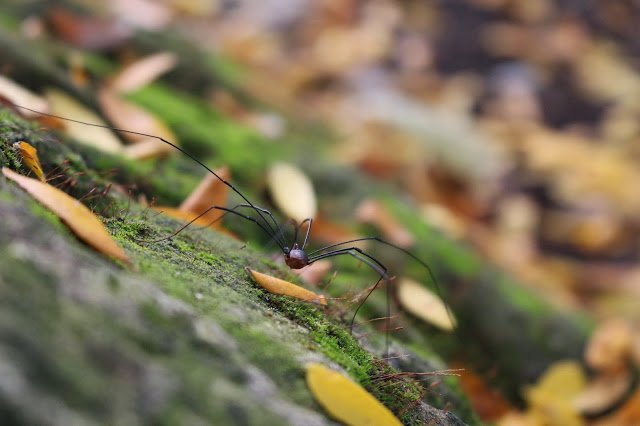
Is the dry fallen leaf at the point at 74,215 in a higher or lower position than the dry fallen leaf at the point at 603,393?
higher

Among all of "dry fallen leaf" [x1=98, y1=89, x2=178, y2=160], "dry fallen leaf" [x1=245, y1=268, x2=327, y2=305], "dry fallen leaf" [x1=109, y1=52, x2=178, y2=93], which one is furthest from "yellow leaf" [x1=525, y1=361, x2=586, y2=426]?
"dry fallen leaf" [x1=109, y1=52, x2=178, y2=93]

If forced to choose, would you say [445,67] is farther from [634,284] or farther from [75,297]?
[75,297]

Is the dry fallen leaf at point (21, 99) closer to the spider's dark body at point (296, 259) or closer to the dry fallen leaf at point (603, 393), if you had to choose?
the spider's dark body at point (296, 259)

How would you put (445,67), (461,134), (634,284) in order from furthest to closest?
1. (445,67)
2. (461,134)
3. (634,284)

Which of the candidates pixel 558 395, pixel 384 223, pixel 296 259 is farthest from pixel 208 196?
pixel 558 395

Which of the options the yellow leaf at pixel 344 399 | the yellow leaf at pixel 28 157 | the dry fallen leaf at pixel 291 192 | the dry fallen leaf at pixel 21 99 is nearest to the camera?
the yellow leaf at pixel 344 399

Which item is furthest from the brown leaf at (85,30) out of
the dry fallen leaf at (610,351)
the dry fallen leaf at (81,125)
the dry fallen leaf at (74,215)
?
the dry fallen leaf at (610,351)

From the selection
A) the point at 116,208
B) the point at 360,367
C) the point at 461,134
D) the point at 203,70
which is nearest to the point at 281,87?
the point at 203,70
